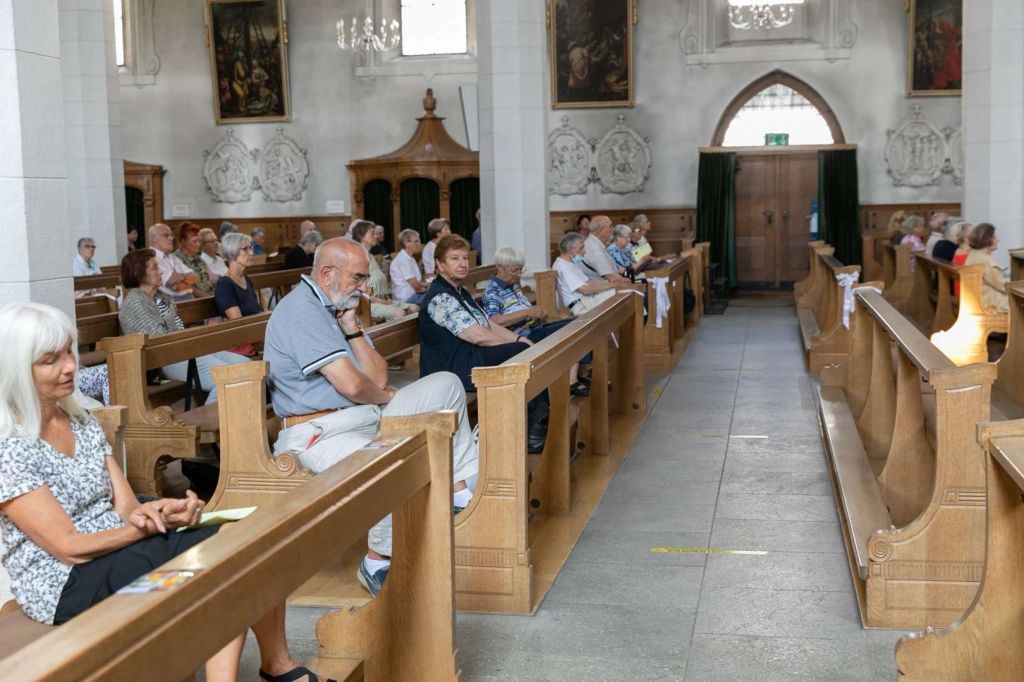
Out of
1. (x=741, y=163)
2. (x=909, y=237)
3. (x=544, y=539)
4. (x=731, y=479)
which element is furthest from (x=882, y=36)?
(x=544, y=539)

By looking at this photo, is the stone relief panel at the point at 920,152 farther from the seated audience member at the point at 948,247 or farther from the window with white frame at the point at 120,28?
the window with white frame at the point at 120,28

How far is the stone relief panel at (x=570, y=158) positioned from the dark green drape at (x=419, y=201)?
185cm

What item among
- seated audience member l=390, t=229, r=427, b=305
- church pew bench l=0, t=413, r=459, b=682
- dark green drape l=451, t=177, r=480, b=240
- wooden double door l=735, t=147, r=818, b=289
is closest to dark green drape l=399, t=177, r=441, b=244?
dark green drape l=451, t=177, r=480, b=240

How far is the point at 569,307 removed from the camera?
31.7 ft

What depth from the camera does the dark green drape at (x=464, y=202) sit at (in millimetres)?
18781

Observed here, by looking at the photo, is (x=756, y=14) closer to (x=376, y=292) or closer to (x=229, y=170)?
(x=376, y=292)

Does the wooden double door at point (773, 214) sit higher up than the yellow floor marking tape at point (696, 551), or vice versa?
the wooden double door at point (773, 214)

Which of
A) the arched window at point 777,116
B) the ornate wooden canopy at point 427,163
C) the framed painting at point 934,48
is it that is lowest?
the ornate wooden canopy at point 427,163

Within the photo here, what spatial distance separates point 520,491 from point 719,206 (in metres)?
14.3

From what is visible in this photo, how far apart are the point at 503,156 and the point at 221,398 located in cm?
828

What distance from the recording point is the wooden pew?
9906 mm

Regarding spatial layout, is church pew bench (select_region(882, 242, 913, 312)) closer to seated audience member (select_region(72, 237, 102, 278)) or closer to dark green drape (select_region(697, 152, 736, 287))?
dark green drape (select_region(697, 152, 736, 287))

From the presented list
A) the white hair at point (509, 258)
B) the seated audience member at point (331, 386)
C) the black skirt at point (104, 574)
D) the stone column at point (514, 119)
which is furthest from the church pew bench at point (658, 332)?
the black skirt at point (104, 574)

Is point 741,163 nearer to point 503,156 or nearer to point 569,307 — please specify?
point 503,156
